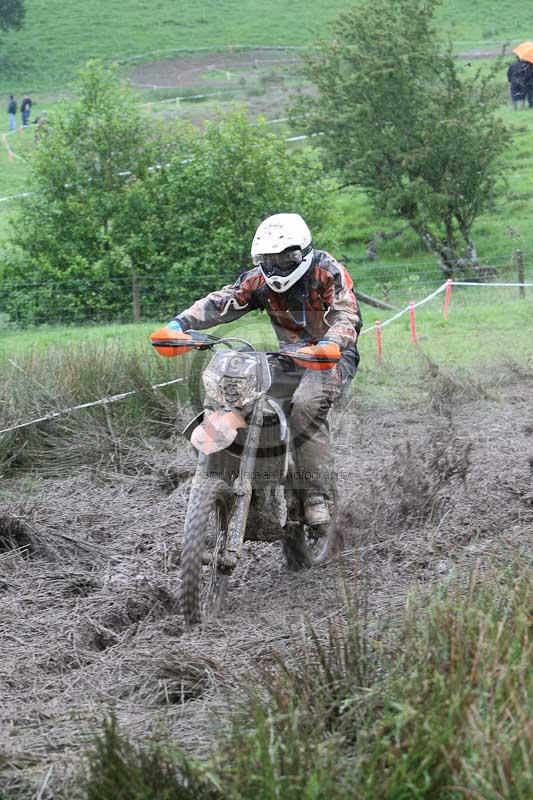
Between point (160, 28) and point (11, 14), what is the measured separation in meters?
9.17

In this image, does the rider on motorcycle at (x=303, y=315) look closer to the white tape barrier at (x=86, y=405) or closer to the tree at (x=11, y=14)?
→ the white tape barrier at (x=86, y=405)

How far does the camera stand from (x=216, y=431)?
5.44 m

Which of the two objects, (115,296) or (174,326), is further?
(115,296)

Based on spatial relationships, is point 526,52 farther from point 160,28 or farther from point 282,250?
point 160,28

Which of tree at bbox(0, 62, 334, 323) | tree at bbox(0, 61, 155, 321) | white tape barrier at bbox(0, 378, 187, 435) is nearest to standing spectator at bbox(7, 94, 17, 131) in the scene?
tree at bbox(0, 61, 155, 321)

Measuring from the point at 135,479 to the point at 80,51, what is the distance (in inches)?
2391

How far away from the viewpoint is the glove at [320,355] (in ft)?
18.0

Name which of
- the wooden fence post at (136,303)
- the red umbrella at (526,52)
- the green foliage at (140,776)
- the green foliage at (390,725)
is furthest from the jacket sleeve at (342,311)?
the wooden fence post at (136,303)

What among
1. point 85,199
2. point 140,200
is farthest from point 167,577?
point 85,199

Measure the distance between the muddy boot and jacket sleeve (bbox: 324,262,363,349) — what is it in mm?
1215

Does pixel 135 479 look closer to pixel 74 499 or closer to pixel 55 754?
pixel 74 499

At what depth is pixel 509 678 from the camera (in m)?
3.20

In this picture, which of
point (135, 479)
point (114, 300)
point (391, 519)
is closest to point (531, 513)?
point (391, 519)

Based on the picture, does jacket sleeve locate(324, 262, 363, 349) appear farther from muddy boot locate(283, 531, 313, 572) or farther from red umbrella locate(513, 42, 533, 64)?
red umbrella locate(513, 42, 533, 64)
